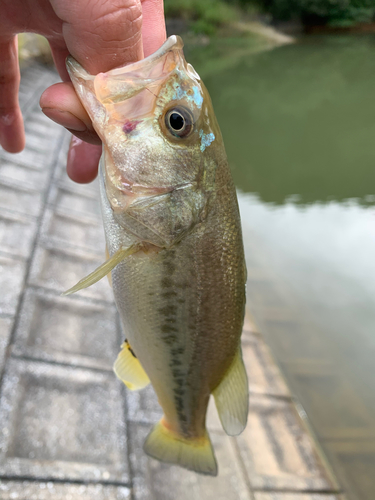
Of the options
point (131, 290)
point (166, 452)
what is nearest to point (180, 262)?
point (131, 290)

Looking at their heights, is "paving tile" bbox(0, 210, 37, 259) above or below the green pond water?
above

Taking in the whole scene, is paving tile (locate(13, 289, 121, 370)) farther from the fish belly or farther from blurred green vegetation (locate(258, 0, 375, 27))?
blurred green vegetation (locate(258, 0, 375, 27))

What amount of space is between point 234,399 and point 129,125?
115 centimetres

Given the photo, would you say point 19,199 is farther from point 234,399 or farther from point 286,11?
point 286,11

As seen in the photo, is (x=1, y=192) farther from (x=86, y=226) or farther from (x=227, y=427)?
(x=227, y=427)

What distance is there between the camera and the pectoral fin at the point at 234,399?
147cm

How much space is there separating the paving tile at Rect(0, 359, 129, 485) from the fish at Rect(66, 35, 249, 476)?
51.3 inches

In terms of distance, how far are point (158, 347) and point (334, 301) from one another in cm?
425

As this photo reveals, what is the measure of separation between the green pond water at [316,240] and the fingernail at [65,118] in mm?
3488

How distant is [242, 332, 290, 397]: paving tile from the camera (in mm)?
3555

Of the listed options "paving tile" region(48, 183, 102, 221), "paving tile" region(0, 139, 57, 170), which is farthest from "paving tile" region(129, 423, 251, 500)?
"paving tile" region(0, 139, 57, 170)

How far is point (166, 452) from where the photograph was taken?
1693mm

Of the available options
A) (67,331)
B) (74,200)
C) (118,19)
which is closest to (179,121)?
(118,19)

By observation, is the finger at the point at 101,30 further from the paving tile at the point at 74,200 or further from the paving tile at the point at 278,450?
the paving tile at the point at 74,200
